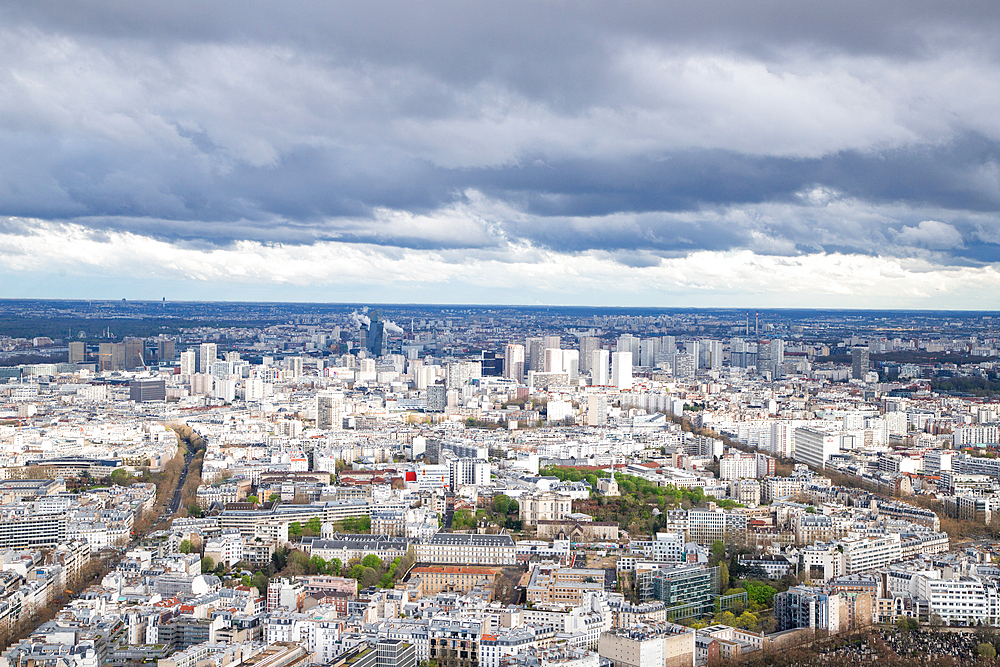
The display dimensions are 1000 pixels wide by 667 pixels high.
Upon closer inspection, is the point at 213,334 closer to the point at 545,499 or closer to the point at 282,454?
the point at 282,454

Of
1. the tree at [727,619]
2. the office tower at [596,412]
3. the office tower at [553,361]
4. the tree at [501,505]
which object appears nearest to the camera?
the tree at [727,619]

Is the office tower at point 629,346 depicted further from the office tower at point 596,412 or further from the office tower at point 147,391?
the office tower at point 147,391

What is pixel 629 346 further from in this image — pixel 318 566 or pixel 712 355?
pixel 318 566

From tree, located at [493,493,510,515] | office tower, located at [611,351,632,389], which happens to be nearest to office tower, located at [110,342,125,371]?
office tower, located at [611,351,632,389]

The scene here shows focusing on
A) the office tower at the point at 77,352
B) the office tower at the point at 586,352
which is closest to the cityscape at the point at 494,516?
the office tower at the point at 586,352

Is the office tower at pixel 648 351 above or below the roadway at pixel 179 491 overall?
above
